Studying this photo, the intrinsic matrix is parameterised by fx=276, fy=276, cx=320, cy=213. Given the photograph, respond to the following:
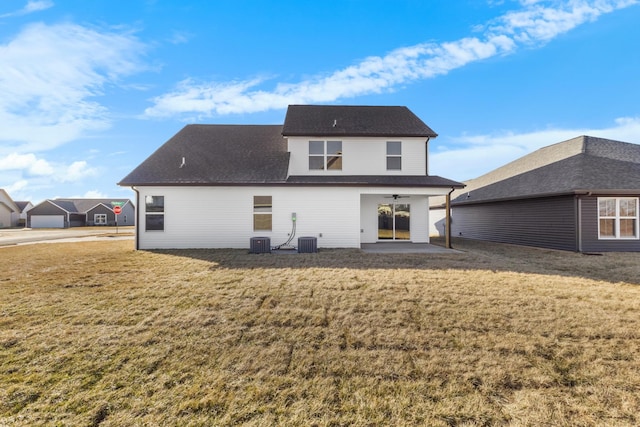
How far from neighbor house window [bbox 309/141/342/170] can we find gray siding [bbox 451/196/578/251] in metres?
10.4

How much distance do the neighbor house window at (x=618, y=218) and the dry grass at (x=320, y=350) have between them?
23.2 ft

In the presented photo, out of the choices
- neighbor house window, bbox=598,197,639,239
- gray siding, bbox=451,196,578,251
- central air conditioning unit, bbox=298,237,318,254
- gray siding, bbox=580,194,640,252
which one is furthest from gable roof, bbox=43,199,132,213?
neighbor house window, bbox=598,197,639,239

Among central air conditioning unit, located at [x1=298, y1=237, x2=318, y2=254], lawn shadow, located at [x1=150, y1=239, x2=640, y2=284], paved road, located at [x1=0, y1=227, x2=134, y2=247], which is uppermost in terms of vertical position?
central air conditioning unit, located at [x1=298, y1=237, x2=318, y2=254]

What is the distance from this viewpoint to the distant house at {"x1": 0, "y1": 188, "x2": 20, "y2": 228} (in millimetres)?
43997

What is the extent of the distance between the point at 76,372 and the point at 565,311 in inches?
308

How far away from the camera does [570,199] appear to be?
12.6m

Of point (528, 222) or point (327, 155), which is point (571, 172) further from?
point (327, 155)

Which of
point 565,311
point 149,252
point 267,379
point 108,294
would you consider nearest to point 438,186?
point 565,311

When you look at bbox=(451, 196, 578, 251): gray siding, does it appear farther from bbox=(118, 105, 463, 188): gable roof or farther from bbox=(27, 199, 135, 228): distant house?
bbox=(27, 199, 135, 228): distant house

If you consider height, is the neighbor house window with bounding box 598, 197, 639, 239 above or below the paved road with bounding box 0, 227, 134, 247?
above

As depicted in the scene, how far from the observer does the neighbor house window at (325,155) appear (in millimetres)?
14000

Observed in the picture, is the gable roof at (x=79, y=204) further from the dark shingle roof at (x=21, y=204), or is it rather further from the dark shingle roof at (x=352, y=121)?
the dark shingle roof at (x=352, y=121)

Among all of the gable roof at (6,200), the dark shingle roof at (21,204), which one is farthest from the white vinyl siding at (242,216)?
the dark shingle roof at (21,204)

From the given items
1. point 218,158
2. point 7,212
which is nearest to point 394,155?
point 218,158
